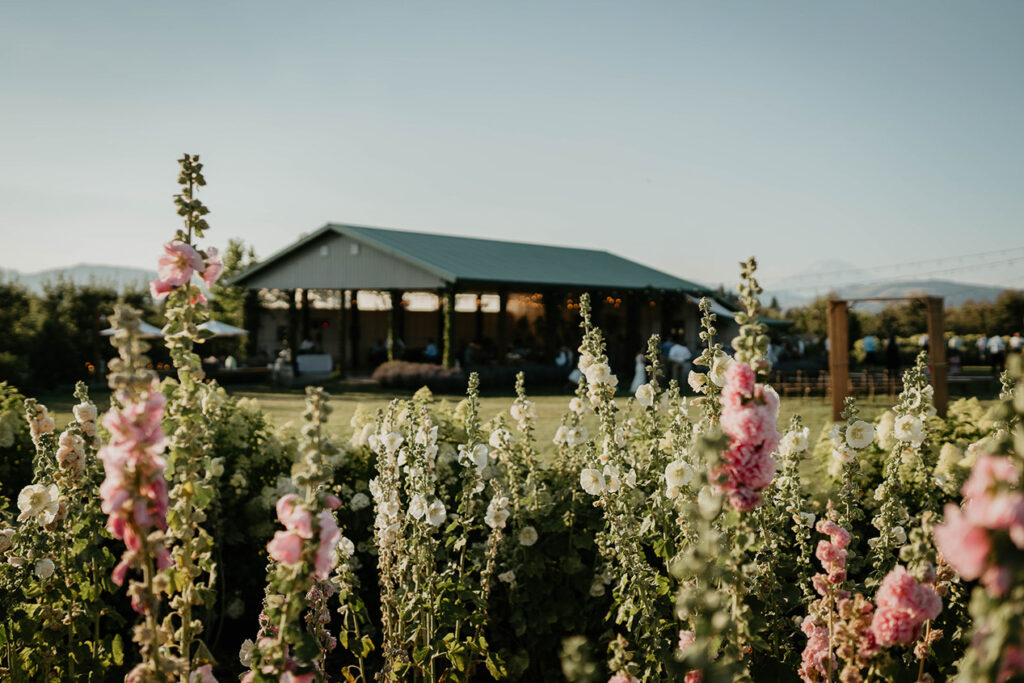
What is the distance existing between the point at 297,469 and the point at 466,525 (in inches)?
66.8

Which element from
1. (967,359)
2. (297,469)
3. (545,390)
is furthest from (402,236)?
(967,359)

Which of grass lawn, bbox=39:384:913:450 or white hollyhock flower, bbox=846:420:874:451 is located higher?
white hollyhock flower, bbox=846:420:874:451

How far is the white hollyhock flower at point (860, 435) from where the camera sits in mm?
3468

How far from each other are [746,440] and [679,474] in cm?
124

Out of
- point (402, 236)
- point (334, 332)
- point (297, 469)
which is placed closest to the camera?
point (297, 469)

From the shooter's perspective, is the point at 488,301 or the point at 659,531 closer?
the point at 659,531

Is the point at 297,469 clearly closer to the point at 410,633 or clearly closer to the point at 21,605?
the point at 410,633

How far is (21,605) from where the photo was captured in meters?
3.35

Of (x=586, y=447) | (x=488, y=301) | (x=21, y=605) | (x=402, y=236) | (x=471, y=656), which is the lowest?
(x=471, y=656)

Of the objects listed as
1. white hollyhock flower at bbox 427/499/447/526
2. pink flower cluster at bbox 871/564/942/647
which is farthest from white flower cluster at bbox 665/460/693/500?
pink flower cluster at bbox 871/564/942/647

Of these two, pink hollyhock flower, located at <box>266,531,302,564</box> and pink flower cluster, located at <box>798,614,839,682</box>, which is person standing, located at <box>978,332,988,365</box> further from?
pink hollyhock flower, located at <box>266,531,302,564</box>

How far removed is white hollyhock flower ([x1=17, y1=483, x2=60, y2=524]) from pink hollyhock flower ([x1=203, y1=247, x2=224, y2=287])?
4.99 ft

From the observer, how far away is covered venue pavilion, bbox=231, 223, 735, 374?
23.8m

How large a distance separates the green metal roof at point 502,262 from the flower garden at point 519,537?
57.1 ft
